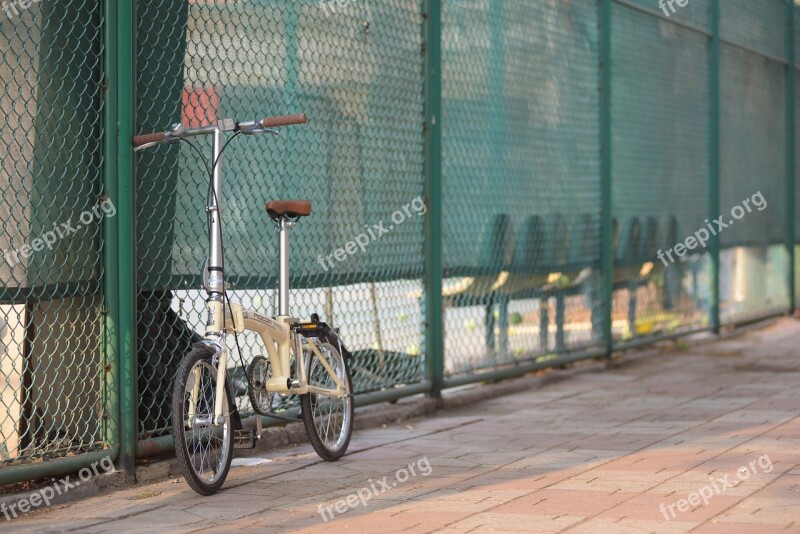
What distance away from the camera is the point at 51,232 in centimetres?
493

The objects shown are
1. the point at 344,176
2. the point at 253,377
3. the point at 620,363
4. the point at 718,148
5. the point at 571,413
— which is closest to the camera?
the point at 253,377

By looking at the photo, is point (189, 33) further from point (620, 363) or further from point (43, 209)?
point (620, 363)

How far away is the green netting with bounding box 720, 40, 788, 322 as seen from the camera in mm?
12203

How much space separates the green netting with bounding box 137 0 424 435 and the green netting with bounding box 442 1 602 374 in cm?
48

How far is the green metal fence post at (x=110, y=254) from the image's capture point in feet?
16.7

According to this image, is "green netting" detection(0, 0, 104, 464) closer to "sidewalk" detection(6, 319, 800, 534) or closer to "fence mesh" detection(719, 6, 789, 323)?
"sidewalk" detection(6, 319, 800, 534)

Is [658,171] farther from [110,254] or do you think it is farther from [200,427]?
[200,427]

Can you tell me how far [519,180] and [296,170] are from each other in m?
2.60

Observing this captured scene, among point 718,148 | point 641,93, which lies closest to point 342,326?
point 641,93

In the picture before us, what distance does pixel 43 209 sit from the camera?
193 inches

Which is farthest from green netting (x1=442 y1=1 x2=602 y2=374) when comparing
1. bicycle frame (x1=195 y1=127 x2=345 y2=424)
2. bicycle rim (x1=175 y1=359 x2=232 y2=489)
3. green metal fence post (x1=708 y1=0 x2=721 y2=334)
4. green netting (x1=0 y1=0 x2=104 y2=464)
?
green netting (x1=0 y1=0 x2=104 y2=464)

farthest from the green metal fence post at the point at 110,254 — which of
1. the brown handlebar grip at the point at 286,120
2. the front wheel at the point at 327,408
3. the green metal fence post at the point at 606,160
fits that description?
the green metal fence post at the point at 606,160

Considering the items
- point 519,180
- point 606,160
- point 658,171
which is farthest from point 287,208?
point 658,171

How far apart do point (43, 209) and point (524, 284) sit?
4.30m
